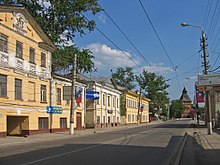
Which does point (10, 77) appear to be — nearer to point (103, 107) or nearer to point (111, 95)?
point (103, 107)

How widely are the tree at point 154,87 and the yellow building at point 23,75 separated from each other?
80.2 meters

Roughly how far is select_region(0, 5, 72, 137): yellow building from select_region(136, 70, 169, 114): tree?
8018cm

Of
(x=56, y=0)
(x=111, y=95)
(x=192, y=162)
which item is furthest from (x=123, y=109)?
(x=192, y=162)

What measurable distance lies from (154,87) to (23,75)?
90.6m

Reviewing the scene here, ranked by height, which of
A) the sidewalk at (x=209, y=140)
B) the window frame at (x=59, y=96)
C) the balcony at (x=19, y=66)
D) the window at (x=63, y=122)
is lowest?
the sidewalk at (x=209, y=140)

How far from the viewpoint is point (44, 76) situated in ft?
125

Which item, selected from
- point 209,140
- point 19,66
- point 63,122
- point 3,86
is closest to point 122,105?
point 63,122

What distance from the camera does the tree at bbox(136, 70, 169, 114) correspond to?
4729 inches

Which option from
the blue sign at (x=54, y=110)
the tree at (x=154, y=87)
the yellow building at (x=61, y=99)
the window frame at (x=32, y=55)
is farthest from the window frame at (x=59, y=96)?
the tree at (x=154, y=87)

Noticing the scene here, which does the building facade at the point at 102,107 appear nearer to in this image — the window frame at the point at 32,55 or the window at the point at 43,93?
the window at the point at 43,93

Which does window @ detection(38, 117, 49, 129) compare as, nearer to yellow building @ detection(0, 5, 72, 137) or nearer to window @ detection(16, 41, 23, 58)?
yellow building @ detection(0, 5, 72, 137)

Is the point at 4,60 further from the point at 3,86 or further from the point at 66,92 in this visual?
the point at 66,92

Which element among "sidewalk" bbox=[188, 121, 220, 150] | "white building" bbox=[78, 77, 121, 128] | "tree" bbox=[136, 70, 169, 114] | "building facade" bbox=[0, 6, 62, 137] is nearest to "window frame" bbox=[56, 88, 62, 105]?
"building facade" bbox=[0, 6, 62, 137]

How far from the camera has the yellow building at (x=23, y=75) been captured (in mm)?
30781
